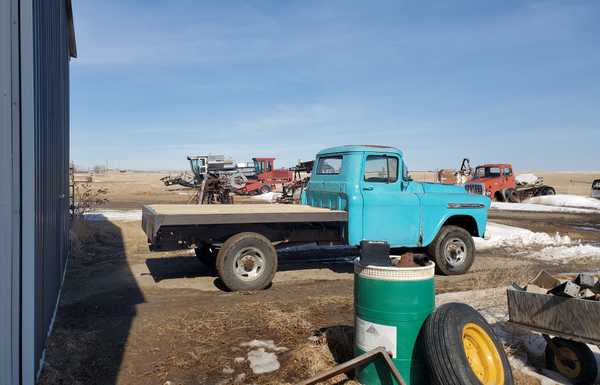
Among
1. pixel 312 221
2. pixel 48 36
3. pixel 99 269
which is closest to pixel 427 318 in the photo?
pixel 312 221

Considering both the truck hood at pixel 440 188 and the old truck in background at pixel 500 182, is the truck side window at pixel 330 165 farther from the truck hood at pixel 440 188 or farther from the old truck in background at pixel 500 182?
the old truck in background at pixel 500 182

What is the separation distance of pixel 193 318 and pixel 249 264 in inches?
64.3

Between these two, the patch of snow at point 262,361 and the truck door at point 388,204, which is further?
the truck door at point 388,204

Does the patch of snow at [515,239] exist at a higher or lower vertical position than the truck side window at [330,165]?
lower

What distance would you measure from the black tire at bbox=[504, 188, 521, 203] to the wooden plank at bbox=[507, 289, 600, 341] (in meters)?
27.8

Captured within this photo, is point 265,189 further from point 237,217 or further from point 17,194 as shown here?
point 17,194

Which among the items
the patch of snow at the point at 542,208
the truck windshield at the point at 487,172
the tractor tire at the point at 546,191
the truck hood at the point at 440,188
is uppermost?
the truck windshield at the point at 487,172

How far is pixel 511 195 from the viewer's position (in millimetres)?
30656

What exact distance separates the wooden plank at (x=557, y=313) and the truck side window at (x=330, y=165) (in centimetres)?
460

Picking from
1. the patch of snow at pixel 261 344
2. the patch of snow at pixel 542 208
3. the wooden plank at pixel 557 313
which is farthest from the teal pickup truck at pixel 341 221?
the patch of snow at pixel 542 208

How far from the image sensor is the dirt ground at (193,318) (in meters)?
4.67

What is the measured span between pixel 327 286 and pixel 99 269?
4.35 metres

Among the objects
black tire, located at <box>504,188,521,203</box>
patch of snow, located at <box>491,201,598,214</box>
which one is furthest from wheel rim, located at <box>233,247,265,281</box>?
black tire, located at <box>504,188,521,203</box>

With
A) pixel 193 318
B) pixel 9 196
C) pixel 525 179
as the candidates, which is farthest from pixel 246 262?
pixel 525 179
